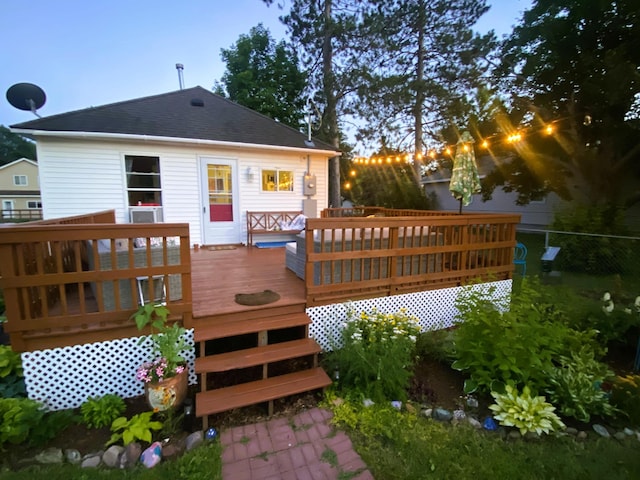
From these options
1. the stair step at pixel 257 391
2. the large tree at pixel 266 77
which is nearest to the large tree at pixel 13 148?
the large tree at pixel 266 77

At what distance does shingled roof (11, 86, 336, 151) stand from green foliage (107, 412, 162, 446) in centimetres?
590

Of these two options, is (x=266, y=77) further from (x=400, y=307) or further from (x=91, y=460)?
(x=91, y=460)

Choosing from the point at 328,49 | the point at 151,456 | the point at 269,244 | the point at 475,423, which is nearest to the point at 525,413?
the point at 475,423

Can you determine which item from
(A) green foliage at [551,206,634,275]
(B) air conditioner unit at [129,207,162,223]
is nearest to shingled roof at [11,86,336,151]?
(B) air conditioner unit at [129,207,162,223]

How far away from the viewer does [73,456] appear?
205cm

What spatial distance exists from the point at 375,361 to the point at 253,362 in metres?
1.09

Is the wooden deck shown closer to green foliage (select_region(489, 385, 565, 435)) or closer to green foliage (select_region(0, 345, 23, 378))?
green foliage (select_region(0, 345, 23, 378))

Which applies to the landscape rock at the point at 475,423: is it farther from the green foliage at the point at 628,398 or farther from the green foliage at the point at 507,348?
the green foliage at the point at 628,398

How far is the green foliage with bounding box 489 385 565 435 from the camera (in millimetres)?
2295

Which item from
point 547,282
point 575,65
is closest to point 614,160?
point 575,65

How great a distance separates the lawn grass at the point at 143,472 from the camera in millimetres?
1868

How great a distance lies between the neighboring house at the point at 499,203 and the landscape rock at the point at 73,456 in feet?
48.4

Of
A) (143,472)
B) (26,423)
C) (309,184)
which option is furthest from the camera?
(309,184)

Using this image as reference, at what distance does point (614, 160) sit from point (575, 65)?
315 cm
